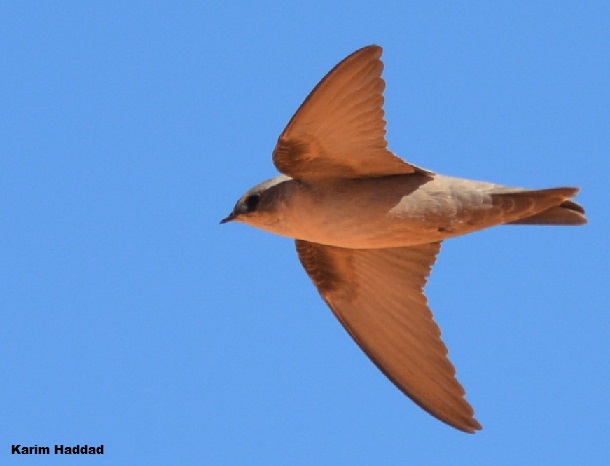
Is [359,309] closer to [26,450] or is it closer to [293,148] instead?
[293,148]

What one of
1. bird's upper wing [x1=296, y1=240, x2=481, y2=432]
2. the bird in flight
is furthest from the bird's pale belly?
bird's upper wing [x1=296, y1=240, x2=481, y2=432]

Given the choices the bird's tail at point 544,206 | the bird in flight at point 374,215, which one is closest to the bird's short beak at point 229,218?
the bird in flight at point 374,215

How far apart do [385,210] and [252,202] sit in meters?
0.68

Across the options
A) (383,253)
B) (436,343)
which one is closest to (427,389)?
(436,343)

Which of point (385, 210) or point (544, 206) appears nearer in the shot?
point (544, 206)

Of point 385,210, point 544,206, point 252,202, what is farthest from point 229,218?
point 544,206

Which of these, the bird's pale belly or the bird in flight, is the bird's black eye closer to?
the bird in flight

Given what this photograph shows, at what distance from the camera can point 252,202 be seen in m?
5.81

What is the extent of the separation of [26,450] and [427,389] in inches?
86.9

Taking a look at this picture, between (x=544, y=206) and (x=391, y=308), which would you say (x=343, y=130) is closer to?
(x=544, y=206)

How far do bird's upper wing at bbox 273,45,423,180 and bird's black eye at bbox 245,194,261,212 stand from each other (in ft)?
0.79

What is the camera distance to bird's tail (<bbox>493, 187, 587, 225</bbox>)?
5.33 m

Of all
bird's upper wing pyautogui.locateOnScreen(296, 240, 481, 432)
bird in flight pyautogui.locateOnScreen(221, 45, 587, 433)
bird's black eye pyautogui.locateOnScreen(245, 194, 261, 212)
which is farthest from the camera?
bird's upper wing pyautogui.locateOnScreen(296, 240, 481, 432)

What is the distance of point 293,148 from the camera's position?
5.48m
